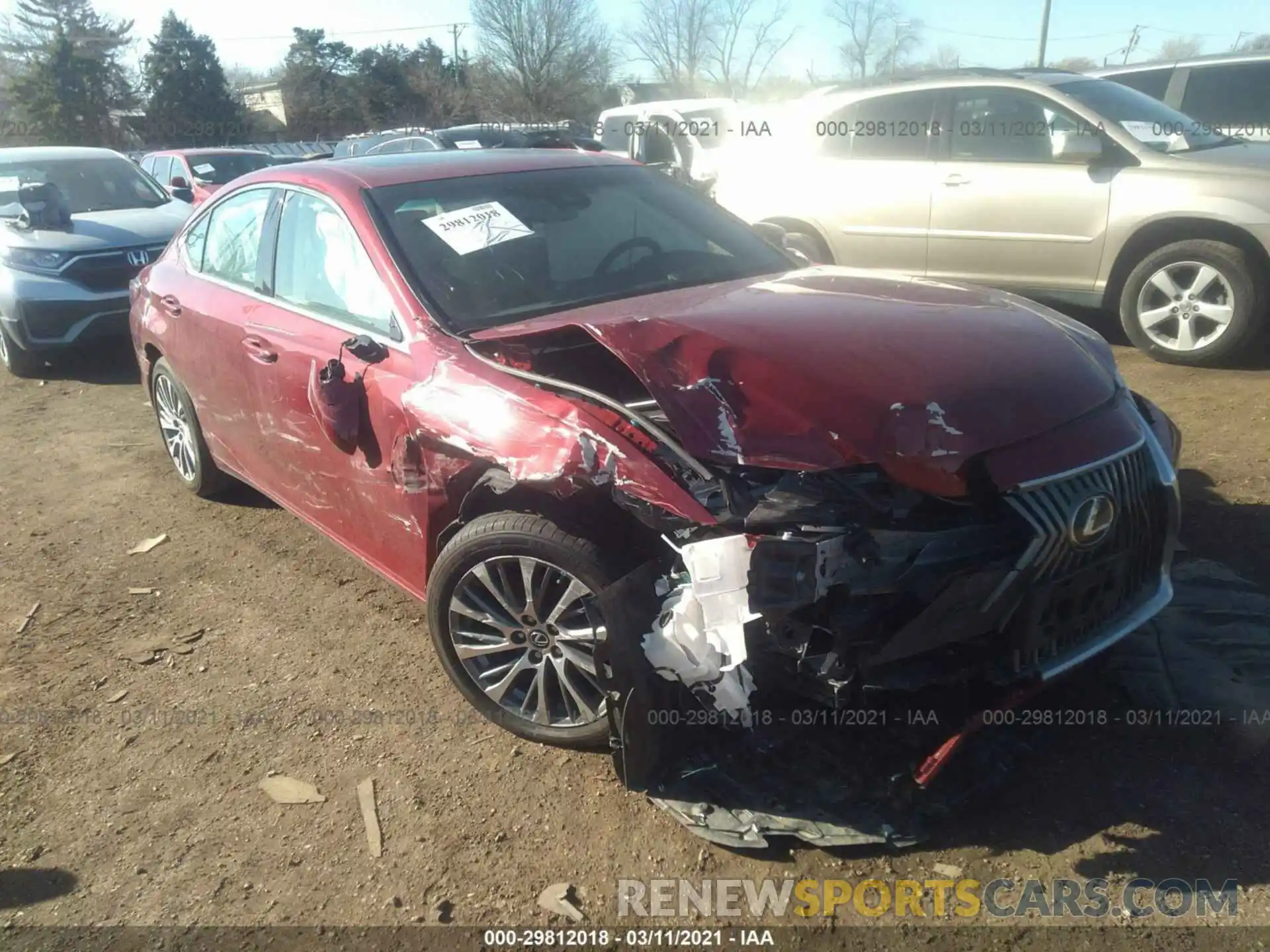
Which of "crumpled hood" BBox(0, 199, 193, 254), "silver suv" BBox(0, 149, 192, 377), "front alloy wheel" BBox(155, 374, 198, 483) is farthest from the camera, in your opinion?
"crumpled hood" BBox(0, 199, 193, 254)

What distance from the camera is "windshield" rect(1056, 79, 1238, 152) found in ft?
20.6

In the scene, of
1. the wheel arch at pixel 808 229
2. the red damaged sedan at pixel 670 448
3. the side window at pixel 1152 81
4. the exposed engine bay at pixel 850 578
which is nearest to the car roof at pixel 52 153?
the wheel arch at pixel 808 229

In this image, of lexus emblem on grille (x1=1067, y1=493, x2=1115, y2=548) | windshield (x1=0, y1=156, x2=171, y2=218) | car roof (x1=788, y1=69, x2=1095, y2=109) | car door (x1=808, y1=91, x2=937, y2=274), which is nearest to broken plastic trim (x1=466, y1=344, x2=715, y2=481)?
lexus emblem on grille (x1=1067, y1=493, x2=1115, y2=548)

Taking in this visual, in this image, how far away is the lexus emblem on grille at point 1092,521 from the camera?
2.42m

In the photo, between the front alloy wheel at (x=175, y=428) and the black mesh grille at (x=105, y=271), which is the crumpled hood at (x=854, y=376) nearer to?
the front alloy wheel at (x=175, y=428)

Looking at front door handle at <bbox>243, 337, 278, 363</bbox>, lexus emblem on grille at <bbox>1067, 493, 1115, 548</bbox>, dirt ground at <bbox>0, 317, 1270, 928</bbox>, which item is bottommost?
dirt ground at <bbox>0, 317, 1270, 928</bbox>

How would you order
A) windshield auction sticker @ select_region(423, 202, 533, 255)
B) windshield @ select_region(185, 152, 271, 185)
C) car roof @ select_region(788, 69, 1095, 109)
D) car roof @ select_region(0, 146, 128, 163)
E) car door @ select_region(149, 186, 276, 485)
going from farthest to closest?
windshield @ select_region(185, 152, 271, 185)
car roof @ select_region(0, 146, 128, 163)
car roof @ select_region(788, 69, 1095, 109)
car door @ select_region(149, 186, 276, 485)
windshield auction sticker @ select_region(423, 202, 533, 255)

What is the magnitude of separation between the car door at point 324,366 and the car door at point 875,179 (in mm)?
4509

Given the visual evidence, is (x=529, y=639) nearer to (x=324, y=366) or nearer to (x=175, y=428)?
(x=324, y=366)

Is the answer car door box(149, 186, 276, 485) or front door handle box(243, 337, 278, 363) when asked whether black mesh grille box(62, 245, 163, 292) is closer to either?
car door box(149, 186, 276, 485)

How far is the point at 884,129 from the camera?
23.3 ft

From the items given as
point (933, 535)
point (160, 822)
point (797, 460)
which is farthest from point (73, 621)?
point (933, 535)

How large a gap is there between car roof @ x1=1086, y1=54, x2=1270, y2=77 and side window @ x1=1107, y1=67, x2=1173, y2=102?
3cm

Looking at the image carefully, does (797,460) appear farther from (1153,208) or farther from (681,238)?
(1153,208)
